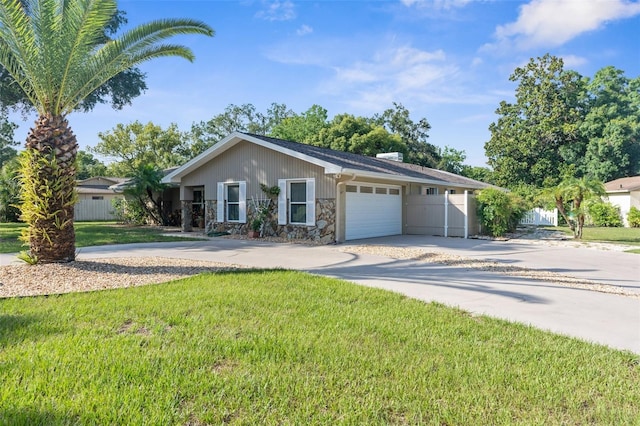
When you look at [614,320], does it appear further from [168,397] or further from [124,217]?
[124,217]

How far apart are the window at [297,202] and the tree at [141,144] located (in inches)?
1062

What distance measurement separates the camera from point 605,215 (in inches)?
961

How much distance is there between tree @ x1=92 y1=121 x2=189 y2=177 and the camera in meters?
38.5

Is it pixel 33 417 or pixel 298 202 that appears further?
pixel 298 202

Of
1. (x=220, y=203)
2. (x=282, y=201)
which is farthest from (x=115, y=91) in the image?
(x=282, y=201)

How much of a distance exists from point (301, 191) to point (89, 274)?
27.4 ft

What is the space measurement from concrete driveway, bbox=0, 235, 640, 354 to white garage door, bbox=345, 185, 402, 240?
3.94 ft

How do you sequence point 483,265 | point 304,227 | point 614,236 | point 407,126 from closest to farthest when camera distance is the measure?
1. point 483,265
2. point 304,227
3. point 614,236
4. point 407,126

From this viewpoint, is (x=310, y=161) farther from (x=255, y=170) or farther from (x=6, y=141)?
(x=6, y=141)

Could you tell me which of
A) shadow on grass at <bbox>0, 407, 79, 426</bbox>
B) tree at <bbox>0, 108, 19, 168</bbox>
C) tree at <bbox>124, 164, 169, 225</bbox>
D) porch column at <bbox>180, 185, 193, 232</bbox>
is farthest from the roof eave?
tree at <bbox>0, 108, 19, 168</bbox>

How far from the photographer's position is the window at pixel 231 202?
16125 mm

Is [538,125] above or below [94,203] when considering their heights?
above

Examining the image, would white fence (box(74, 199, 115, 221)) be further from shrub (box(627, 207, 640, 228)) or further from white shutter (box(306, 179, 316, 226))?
shrub (box(627, 207, 640, 228))

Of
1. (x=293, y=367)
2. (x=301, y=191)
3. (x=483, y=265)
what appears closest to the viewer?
(x=293, y=367)
